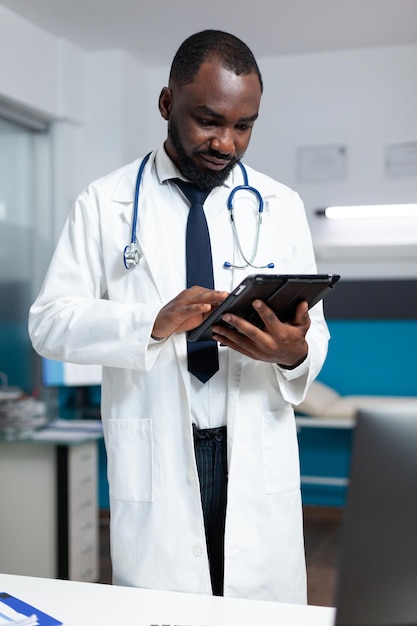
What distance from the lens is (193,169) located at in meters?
1.61

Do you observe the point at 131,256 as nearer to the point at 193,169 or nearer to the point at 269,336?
the point at 193,169

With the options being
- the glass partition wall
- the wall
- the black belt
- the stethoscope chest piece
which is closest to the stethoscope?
the stethoscope chest piece

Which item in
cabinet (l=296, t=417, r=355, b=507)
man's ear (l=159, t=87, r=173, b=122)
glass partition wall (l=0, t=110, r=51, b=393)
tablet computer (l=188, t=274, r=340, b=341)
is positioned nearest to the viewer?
tablet computer (l=188, t=274, r=340, b=341)

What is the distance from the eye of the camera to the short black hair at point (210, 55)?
156 cm

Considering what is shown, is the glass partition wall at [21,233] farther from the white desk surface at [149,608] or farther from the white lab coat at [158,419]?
the white desk surface at [149,608]

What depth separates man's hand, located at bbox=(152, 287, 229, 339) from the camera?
4.61 ft

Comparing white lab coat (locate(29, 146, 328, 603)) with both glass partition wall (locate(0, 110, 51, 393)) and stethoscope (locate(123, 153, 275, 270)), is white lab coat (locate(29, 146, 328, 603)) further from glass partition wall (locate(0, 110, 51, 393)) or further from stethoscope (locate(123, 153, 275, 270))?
glass partition wall (locate(0, 110, 51, 393))

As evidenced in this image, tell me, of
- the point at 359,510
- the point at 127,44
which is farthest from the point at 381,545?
the point at 127,44

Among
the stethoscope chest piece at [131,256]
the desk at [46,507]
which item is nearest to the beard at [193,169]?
the stethoscope chest piece at [131,256]

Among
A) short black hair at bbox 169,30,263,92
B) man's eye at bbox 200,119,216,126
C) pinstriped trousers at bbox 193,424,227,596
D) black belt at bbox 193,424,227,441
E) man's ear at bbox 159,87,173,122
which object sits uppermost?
short black hair at bbox 169,30,263,92

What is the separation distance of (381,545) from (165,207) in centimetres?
102

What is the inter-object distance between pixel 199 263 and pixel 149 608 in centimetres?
67

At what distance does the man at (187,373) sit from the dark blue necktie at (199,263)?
Answer: 0.04 ft

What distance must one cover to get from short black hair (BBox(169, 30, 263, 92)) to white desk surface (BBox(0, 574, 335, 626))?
94 centimetres
